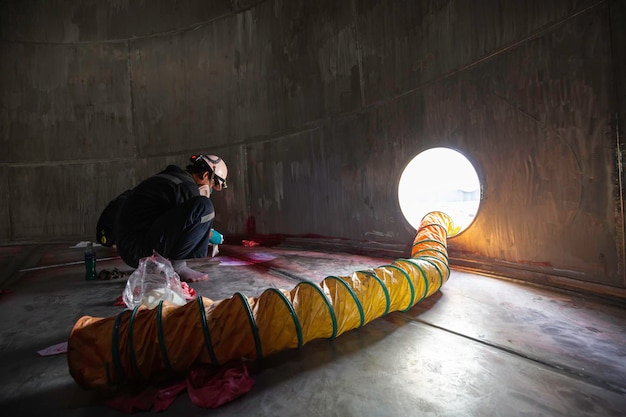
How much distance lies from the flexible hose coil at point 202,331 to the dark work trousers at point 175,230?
1.02 meters

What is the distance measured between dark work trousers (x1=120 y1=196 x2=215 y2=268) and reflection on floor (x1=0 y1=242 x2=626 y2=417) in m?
0.46

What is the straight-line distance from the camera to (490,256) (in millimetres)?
2902

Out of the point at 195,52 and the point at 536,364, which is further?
the point at 195,52

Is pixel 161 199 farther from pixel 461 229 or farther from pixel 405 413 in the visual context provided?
pixel 461 229

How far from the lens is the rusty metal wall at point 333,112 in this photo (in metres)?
2.25

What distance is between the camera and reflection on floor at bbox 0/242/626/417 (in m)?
1.16

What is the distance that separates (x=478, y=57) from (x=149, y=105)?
17.7 ft

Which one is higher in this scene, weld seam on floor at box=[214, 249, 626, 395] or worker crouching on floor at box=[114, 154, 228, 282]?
worker crouching on floor at box=[114, 154, 228, 282]

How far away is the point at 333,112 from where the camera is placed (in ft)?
13.8

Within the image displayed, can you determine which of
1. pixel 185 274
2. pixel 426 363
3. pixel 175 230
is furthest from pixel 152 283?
pixel 426 363

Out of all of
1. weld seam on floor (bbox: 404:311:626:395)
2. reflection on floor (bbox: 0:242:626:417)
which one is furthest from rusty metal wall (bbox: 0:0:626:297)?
weld seam on floor (bbox: 404:311:626:395)

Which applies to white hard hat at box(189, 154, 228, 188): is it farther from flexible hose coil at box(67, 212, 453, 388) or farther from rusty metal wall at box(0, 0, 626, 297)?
flexible hose coil at box(67, 212, 453, 388)

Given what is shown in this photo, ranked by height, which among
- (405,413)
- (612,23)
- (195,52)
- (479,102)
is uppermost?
(195,52)

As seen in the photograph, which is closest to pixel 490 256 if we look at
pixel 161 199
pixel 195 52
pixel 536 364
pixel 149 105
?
pixel 536 364
